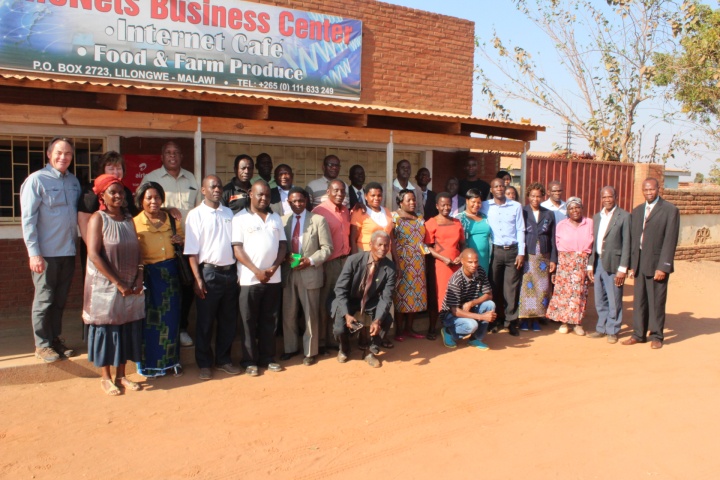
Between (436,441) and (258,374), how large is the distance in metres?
1.93

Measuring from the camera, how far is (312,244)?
18.9ft

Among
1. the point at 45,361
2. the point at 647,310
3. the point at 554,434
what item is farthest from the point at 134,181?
the point at 647,310

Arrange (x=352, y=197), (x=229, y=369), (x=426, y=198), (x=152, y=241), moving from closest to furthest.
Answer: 1. (x=152, y=241)
2. (x=229, y=369)
3. (x=352, y=197)
4. (x=426, y=198)

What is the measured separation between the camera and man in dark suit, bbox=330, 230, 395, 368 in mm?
5801

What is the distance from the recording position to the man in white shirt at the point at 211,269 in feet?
17.4

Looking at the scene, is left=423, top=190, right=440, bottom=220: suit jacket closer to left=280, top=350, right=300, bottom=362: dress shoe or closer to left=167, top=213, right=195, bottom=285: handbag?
left=280, top=350, right=300, bottom=362: dress shoe

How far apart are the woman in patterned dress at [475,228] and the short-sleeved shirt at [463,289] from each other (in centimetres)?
49

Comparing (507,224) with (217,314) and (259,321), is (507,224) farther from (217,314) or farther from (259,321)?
(217,314)

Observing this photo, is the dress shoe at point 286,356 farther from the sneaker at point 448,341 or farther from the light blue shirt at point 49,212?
the light blue shirt at point 49,212

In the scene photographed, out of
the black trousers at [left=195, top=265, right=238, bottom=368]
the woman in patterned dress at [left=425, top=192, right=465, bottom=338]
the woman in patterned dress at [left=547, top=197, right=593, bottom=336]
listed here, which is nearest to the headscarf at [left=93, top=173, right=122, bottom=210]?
the black trousers at [left=195, top=265, right=238, bottom=368]

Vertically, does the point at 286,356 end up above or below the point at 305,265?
below

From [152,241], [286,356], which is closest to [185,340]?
[286,356]

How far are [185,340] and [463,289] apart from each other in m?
2.84

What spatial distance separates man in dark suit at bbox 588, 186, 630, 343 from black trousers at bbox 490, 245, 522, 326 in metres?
0.90
